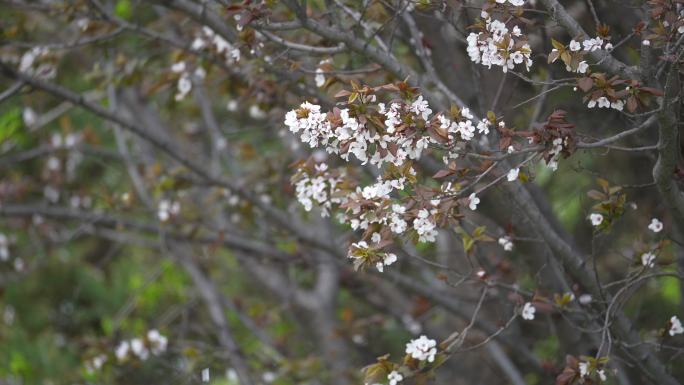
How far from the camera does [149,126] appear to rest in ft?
19.5

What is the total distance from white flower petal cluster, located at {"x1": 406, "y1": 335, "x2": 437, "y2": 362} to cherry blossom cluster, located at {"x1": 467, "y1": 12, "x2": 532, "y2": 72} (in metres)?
0.92

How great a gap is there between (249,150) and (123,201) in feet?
2.87

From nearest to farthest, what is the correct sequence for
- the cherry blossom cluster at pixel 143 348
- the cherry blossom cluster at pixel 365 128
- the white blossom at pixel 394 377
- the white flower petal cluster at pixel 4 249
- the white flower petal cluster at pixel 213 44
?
the cherry blossom cluster at pixel 365 128
the white blossom at pixel 394 377
the white flower petal cluster at pixel 213 44
the cherry blossom cluster at pixel 143 348
the white flower petal cluster at pixel 4 249

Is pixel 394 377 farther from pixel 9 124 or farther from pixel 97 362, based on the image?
pixel 9 124

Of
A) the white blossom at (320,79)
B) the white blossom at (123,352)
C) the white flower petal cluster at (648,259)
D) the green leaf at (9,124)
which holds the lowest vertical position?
the white blossom at (123,352)

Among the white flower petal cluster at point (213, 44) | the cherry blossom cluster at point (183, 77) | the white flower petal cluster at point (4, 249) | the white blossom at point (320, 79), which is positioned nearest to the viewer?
the white blossom at point (320, 79)

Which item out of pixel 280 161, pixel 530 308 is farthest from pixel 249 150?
pixel 530 308

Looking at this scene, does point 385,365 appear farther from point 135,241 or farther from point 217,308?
point 135,241

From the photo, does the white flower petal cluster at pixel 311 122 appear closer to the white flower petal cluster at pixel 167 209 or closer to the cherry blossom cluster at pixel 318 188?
the cherry blossom cluster at pixel 318 188

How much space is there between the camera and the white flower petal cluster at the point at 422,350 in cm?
262

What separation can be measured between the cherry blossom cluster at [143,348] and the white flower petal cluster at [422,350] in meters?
2.27

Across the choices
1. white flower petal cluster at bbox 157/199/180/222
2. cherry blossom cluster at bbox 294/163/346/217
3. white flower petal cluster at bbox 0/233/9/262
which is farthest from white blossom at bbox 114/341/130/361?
cherry blossom cluster at bbox 294/163/346/217

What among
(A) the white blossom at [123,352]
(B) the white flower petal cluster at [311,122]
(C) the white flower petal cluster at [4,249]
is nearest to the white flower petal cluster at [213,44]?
(B) the white flower petal cluster at [311,122]

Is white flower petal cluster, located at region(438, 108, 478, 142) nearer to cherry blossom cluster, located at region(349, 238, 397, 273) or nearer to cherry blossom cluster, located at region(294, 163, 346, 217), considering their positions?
cherry blossom cluster, located at region(349, 238, 397, 273)
